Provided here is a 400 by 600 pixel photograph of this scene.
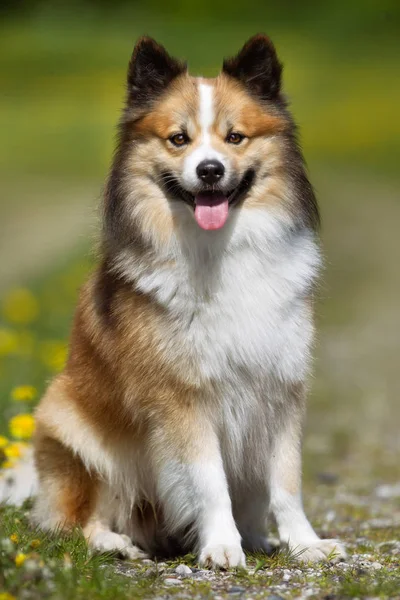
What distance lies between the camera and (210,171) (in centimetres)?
432

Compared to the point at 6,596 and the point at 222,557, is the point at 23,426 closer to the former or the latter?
the point at 222,557

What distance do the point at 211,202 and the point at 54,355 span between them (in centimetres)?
262

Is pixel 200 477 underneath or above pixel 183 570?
above

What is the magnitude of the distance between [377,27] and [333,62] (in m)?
2.32

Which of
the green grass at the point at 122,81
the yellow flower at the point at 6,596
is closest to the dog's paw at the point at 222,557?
the yellow flower at the point at 6,596

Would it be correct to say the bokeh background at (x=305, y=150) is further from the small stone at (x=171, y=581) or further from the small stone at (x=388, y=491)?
the small stone at (x=171, y=581)

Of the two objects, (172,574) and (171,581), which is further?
(172,574)

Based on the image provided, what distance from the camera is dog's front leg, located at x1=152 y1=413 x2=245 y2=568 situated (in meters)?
4.36

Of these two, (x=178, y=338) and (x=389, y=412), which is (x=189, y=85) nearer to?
(x=178, y=338)

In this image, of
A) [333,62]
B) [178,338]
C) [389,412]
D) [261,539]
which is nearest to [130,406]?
[178,338]

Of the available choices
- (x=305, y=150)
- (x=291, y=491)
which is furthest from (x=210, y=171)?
(x=305, y=150)

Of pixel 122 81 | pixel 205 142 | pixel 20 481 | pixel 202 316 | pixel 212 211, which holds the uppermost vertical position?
pixel 122 81

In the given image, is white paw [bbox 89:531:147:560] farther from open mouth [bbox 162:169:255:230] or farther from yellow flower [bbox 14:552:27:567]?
open mouth [bbox 162:169:255:230]

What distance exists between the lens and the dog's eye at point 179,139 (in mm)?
4543
